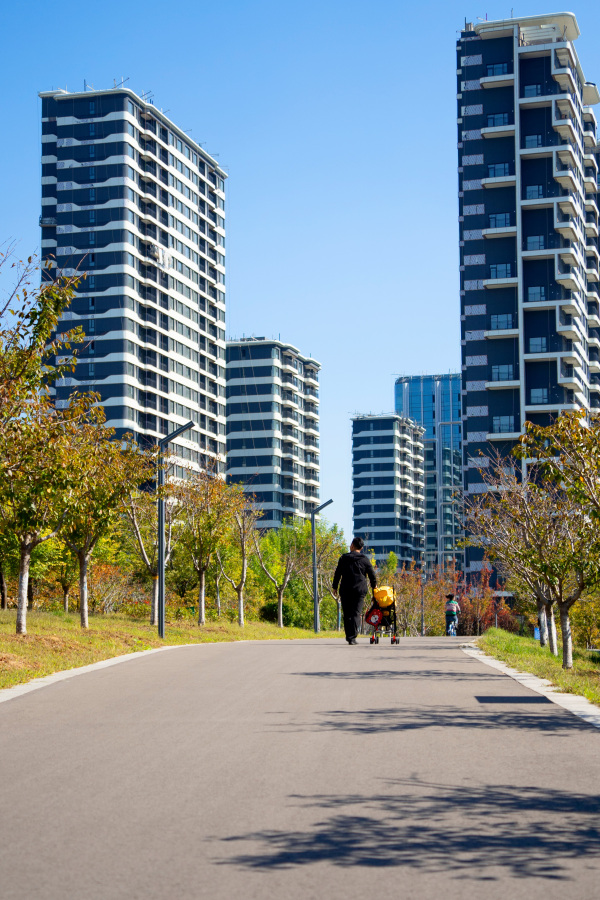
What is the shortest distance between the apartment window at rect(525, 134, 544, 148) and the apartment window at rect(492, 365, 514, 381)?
60.9ft

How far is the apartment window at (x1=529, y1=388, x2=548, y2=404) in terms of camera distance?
290 feet

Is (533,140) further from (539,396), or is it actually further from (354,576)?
(354,576)

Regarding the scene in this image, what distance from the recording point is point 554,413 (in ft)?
286

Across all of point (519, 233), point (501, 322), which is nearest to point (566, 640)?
point (501, 322)

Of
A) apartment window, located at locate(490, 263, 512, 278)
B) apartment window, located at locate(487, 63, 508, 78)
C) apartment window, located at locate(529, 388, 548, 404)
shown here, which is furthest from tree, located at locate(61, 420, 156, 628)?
apartment window, located at locate(487, 63, 508, 78)

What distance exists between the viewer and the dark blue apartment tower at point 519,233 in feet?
292

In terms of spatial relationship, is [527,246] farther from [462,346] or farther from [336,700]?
[336,700]

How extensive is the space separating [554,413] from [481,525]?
205 ft

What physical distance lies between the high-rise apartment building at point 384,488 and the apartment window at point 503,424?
80.7 meters

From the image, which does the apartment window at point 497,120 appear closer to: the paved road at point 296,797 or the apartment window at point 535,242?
the apartment window at point 535,242

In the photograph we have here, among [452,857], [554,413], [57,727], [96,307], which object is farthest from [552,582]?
[96,307]

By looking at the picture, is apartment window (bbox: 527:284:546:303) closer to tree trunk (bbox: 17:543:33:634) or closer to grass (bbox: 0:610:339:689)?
grass (bbox: 0:610:339:689)

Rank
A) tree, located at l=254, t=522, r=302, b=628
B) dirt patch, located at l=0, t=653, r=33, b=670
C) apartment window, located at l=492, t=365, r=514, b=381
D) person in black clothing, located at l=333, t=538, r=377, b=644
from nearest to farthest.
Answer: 1. dirt patch, located at l=0, t=653, r=33, b=670
2. person in black clothing, located at l=333, t=538, r=377, b=644
3. tree, located at l=254, t=522, r=302, b=628
4. apartment window, located at l=492, t=365, r=514, b=381

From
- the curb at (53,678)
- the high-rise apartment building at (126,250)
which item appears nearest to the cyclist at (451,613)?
the curb at (53,678)
